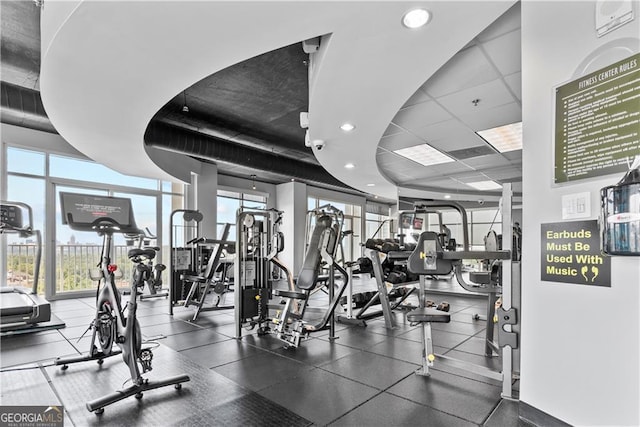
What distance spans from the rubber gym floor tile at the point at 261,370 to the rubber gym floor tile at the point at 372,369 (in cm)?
34

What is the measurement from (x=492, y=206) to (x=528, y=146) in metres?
13.8

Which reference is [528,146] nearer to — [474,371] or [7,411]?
[474,371]

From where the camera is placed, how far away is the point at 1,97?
15.3ft

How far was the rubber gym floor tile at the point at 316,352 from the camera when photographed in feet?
11.6

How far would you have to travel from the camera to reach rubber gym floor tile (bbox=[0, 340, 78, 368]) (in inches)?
138

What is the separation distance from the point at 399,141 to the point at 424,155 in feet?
3.91

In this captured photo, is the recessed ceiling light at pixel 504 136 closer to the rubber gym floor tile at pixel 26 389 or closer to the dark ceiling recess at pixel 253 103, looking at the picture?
the dark ceiling recess at pixel 253 103

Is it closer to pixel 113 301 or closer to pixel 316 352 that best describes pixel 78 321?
pixel 113 301

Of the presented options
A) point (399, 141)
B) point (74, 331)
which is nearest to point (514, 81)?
point (399, 141)

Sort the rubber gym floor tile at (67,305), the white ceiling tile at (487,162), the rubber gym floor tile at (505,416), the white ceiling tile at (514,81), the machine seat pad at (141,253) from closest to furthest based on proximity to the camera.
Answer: the rubber gym floor tile at (505,416), the machine seat pad at (141,253), the white ceiling tile at (514,81), the rubber gym floor tile at (67,305), the white ceiling tile at (487,162)

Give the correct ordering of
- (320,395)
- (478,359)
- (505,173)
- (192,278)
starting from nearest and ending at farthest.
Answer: (320,395) → (478,359) → (192,278) → (505,173)

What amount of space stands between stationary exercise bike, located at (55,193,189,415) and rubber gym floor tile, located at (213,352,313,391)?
0.46 m

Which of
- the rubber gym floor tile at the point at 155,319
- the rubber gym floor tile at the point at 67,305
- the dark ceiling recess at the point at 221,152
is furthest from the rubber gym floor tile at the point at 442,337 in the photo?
the rubber gym floor tile at the point at 67,305

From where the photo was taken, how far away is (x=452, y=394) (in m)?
2.72
